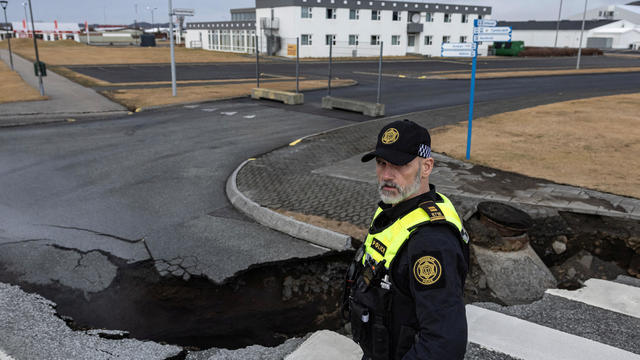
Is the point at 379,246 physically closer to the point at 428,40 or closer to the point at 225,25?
the point at 225,25

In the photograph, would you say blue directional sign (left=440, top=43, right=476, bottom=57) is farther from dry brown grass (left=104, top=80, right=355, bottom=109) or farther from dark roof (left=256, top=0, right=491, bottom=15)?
dark roof (left=256, top=0, right=491, bottom=15)

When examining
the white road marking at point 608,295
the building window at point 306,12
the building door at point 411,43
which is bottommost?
the white road marking at point 608,295

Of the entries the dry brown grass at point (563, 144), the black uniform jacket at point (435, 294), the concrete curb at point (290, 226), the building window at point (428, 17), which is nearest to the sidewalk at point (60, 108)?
the concrete curb at point (290, 226)

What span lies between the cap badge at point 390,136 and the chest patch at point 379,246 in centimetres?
54

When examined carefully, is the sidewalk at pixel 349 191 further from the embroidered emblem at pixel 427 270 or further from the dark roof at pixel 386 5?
the dark roof at pixel 386 5

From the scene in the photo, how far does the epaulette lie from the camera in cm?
229

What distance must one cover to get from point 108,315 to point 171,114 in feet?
43.0

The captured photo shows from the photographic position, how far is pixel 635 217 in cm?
700

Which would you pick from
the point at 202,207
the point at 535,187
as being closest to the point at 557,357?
the point at 535,187

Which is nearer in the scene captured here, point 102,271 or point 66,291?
point 66,291

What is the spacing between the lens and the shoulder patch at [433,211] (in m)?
2.29

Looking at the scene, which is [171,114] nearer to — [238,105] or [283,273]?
[238,105]

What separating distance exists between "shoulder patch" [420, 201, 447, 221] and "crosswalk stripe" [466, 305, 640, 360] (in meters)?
2.50

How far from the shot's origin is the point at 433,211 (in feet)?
7.66
